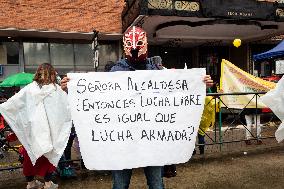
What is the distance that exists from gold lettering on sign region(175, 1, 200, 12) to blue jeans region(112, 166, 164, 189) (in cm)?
1262

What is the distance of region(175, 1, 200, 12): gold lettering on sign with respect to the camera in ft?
49.8

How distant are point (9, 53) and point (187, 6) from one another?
28.7 feet

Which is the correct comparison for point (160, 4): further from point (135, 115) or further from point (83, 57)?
point (135, 115)

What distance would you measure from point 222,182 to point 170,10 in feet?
36.3

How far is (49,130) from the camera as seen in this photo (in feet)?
14.8

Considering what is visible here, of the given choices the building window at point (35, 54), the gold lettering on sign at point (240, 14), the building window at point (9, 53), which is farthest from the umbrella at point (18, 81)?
the gold lettering on sign at point (240, 14)

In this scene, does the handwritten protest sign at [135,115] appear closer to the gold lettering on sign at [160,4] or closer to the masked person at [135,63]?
the masked person at [135,63]

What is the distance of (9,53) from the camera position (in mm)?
16984

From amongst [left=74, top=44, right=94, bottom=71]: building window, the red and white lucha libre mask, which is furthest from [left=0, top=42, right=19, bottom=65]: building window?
the red and white lucha libre mask

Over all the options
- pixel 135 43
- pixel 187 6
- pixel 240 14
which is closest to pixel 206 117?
pixel 135 43

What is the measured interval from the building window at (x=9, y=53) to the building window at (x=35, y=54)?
432 millimetres

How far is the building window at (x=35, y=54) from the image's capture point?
57.1 ft

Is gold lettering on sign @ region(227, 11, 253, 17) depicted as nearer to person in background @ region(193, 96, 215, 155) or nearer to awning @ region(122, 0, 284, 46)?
awning @ region(122, 0, 284, 46)

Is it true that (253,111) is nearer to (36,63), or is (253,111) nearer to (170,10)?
(170,10)
